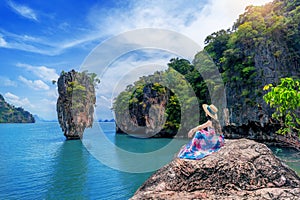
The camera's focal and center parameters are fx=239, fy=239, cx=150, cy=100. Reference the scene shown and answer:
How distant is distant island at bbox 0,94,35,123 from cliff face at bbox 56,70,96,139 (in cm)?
7113

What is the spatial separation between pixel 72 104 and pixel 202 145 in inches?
1199

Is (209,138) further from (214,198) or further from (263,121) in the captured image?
(263,121)

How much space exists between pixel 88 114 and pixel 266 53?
976 inches

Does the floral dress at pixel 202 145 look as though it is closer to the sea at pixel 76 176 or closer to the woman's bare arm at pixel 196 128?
the woman's bare arm at pixel 196 128

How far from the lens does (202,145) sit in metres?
4.47

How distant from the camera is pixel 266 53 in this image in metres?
19.5

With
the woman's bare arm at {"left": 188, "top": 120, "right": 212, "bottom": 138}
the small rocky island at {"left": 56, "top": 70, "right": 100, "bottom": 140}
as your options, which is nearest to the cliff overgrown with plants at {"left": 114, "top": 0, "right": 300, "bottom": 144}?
the woman's bare arm at {"left": 188, "top": 120, "right": 212, "bottom": 138}

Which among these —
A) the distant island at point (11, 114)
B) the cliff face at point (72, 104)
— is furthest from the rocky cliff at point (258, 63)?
the distant island at point (11, 114)

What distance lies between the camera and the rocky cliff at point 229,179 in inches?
143

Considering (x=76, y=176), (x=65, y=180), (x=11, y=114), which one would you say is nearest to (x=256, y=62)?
(x=76, y=176)

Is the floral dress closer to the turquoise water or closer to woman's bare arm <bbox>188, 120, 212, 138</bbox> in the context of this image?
woman's bare arm <bbox>188, 120, 212, 138</bbox>

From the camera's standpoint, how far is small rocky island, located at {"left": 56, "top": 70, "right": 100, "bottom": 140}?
31.8 meters

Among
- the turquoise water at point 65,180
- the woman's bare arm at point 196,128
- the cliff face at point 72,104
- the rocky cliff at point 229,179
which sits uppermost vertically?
the cliff face at point 72,104

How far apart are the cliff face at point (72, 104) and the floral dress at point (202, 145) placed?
96.0 ft
